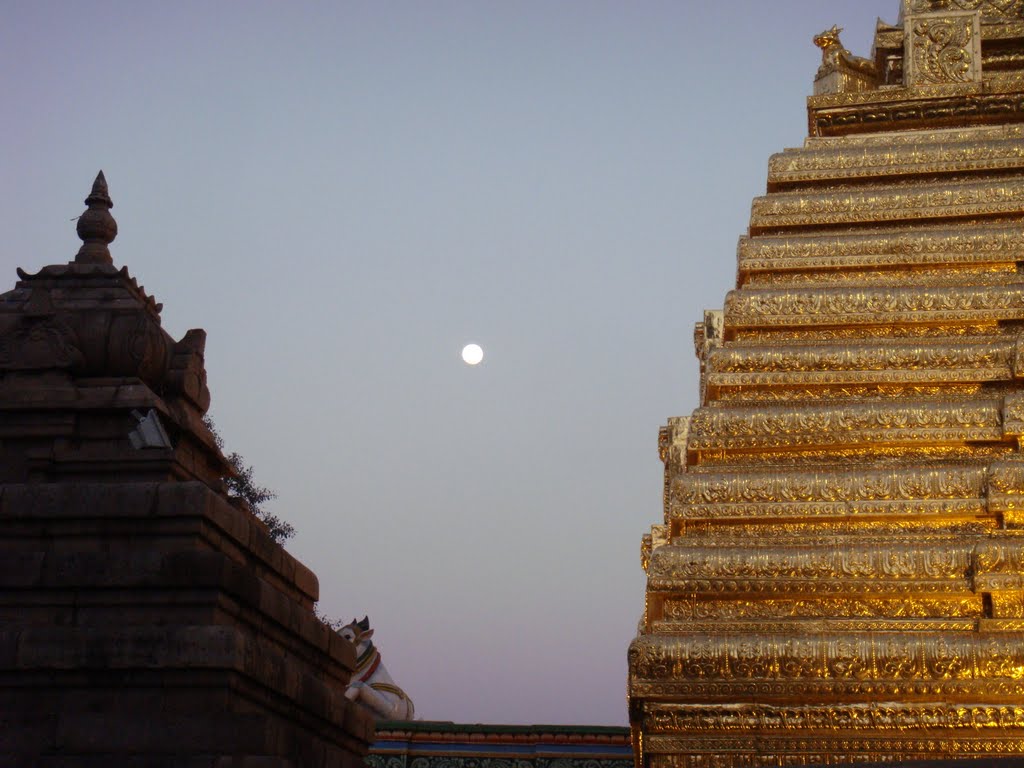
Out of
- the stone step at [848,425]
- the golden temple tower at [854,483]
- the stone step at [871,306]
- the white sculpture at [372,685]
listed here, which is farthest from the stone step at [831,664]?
the white sculpture at [372,685]

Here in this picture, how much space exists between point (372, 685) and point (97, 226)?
12.6 metres

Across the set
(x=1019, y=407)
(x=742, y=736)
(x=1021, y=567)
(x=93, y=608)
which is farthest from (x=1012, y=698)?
(x=93, y=608)

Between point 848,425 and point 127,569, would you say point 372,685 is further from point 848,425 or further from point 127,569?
point 127,569

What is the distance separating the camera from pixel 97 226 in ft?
38.3

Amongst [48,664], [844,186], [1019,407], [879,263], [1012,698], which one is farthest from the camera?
[844,186]

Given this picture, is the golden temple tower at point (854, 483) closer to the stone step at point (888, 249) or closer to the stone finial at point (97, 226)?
the stone step at point (888, 249)

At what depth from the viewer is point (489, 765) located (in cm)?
2091

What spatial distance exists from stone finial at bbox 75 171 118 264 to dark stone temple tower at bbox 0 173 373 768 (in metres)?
0.01

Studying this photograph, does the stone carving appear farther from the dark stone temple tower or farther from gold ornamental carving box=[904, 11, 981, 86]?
the dark stone temple tower

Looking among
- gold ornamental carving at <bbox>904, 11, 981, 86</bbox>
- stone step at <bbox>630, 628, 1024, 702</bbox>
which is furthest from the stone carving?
stone step at <bbox>630, 628, 1024, 702</bbox>

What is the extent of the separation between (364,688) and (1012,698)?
10.3m

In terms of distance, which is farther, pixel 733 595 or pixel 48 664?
pixel 733 595

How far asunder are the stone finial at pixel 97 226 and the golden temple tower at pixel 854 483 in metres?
6.89

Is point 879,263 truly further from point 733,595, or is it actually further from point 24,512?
point 24,512
